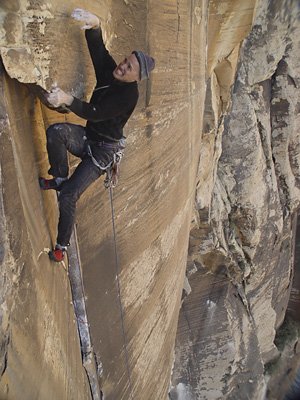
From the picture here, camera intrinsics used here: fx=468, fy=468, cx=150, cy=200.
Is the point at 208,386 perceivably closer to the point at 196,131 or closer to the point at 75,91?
the point at 196,131

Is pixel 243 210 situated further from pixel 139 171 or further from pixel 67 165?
pixel 67 165

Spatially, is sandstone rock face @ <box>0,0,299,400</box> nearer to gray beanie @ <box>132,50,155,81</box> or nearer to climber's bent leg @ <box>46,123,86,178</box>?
climber's bent leg @ <box>46,123,86,178</box>

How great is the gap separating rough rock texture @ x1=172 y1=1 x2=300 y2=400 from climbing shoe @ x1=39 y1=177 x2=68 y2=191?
12.7 ft

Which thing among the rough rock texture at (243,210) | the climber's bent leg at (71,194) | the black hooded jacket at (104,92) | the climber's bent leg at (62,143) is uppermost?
the black hooded jacket at (104,92)

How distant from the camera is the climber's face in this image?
94.0 inches

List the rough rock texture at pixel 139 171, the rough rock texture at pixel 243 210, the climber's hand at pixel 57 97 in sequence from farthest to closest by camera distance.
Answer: the rough rock texture at pixel 243 210 → the rough rock texture at pixel 139 171 → the climber's hand at pixel 57 97

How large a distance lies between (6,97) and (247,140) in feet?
19.3

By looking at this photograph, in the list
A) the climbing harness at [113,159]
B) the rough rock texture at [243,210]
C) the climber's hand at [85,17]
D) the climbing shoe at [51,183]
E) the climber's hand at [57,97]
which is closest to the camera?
the climber's hand at [57,97]

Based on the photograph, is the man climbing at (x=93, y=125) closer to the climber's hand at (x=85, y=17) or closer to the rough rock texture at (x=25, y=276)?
the climber's hand at (x=85, y=17)

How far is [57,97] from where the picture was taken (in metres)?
2.34

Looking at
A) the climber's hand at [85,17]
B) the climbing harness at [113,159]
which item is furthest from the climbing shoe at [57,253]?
the climber's hand at [85,17]

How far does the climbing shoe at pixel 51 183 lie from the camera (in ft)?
8.86

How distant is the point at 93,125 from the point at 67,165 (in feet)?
Answer: 0.94

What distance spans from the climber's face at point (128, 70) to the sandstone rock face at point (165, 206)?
385mm
